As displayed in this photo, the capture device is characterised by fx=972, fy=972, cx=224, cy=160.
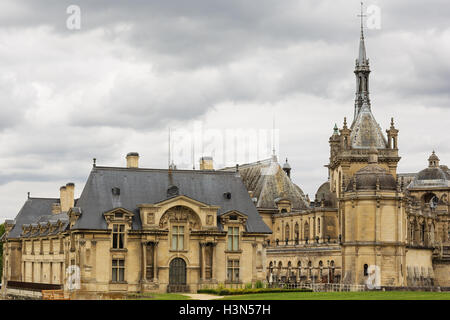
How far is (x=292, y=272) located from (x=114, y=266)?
152 feet

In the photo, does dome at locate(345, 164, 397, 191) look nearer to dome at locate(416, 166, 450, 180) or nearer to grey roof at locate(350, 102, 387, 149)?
grey roof at locate(350, 102, 387, 149)

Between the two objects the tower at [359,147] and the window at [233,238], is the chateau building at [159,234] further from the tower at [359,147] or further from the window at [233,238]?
the tower at [359,147]

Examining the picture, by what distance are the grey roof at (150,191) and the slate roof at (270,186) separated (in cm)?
4794

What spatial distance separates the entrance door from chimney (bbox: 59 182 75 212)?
103ft

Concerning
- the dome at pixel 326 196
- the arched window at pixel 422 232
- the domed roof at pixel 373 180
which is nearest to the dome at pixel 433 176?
the dome at pixel 326 196

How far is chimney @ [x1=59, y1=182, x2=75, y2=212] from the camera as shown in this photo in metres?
117

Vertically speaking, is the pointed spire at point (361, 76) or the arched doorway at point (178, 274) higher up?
the pointed spire at point (361, 76)

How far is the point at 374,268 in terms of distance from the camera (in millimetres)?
105188

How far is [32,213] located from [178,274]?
41266 mm

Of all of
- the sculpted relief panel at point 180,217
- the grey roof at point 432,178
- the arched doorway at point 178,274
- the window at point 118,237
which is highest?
the grey roof at point 432,178

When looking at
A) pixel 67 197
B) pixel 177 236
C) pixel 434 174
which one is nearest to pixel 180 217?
pixel 177 236

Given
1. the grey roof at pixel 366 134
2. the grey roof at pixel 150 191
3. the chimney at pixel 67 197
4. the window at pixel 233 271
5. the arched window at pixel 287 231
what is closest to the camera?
the grey roof at pixel 150 191

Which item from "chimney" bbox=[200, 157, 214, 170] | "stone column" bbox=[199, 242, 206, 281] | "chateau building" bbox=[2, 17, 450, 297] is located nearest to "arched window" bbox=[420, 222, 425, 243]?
"chateau building" bbox=[2, 17, 450, 297]

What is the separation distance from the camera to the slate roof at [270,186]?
143 meters
